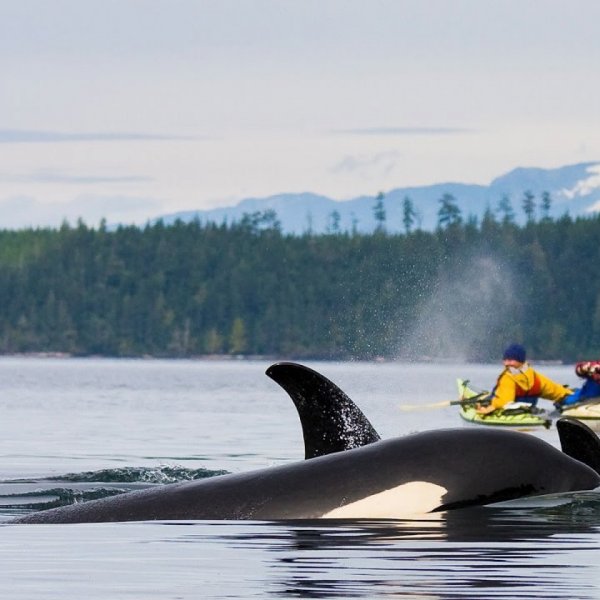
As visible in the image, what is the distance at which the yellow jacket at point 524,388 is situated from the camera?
4047 cm

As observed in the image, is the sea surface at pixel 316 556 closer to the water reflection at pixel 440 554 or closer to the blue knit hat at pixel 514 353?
the water reflection at pixel 440 554

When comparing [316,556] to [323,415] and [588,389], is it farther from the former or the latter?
[588,389]

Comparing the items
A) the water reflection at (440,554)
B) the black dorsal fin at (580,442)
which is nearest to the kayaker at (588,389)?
the black dorsal fin at (580,442)

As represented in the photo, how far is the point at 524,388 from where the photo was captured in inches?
1609

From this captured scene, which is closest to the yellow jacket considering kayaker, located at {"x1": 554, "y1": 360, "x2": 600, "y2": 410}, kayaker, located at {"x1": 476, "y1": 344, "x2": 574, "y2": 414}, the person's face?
kayaker, located at {"x1": 476, "y1": 344, "x2": 574, "y2": 414}

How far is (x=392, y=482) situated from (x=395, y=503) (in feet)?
0.55

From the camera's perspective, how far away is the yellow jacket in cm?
4047

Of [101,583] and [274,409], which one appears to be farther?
[274,409]

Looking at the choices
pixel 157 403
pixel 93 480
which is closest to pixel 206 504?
pixel 93 480

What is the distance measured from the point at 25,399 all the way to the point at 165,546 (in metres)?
61.3

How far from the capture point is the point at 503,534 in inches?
592

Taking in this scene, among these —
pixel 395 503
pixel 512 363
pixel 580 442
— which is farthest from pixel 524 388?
pixel 395 503

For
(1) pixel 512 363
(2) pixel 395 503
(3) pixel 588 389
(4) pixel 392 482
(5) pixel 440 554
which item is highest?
(1) pixel 512 363

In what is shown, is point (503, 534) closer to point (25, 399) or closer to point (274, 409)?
point (274, 409)
